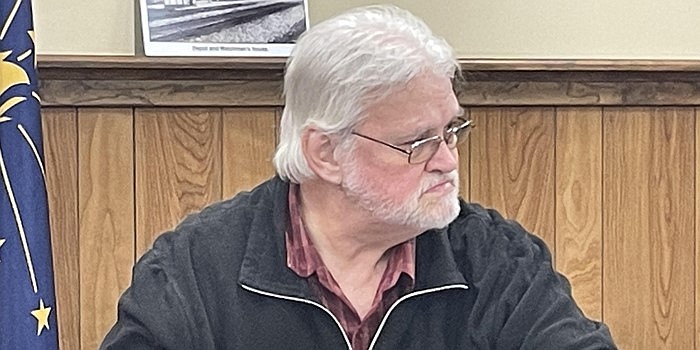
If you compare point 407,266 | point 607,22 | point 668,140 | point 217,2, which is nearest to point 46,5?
point 217,2

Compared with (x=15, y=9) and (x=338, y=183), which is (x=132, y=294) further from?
(x=15, y=9)

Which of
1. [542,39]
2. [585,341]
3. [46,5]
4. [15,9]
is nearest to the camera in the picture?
[585,341]

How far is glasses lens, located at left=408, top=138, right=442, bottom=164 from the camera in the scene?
5.67ft

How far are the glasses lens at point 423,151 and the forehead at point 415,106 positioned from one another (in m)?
0.02

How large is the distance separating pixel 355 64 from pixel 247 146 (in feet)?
2.38

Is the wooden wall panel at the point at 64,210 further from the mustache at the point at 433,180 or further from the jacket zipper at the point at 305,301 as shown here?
the mustache at the point at 433,180

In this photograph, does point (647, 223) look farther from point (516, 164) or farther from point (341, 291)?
point (341, 291)

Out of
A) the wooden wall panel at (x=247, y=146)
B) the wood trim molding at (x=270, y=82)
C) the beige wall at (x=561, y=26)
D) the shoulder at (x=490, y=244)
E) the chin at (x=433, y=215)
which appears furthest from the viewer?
the beige wall at (x=561, y=26)

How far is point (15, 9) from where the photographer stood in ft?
6.17

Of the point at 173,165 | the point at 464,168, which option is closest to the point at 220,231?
the point at 173,165

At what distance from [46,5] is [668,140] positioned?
134 cm

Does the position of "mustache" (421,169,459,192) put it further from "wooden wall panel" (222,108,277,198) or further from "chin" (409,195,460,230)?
"wooden wall panel" (222,108,277,198)

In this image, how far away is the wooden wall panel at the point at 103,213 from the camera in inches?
91.7

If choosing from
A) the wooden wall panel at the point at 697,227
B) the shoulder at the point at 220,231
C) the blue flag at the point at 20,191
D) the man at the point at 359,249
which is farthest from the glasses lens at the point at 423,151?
the wooden wall panel at the point at 697,227
